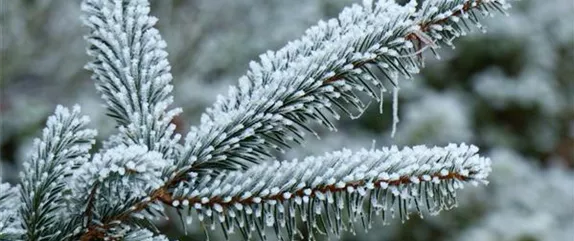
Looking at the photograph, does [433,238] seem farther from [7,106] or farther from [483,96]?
[7,106]

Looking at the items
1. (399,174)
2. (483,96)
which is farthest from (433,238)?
(399,174)

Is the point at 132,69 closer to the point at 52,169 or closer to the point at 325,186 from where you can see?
the point at 52,169

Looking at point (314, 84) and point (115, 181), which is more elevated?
point (314, 84)

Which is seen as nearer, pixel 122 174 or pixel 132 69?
pixel 122 174

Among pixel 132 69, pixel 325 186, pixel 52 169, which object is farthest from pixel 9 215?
pixel 325 186

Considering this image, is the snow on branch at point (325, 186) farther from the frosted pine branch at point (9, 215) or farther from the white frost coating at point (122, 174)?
the frosted pine branch at point (9, 215)

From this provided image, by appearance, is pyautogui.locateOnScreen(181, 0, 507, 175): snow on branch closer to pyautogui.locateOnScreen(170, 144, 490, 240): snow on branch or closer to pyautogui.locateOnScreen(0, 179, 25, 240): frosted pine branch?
pyautogui.locateOnScreen(170, 144, 490, 240): snow on branch

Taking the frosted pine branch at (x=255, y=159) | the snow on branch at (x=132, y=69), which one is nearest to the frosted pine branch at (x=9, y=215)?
the frosted pine branch at (x=255, y=159)
